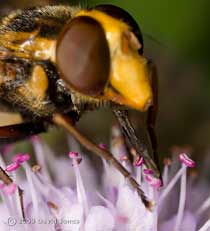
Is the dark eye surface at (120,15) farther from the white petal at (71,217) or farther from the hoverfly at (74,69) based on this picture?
the white petal at (71,217)

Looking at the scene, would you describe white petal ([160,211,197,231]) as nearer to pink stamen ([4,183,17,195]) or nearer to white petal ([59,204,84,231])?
white petal ([59,204,84,231])

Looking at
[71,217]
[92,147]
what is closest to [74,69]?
[92,147]

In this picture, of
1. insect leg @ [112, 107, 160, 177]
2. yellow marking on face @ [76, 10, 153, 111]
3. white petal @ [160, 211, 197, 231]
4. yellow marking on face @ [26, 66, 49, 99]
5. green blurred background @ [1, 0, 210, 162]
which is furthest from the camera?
green blurred background @ [1, 0, 210, 162]

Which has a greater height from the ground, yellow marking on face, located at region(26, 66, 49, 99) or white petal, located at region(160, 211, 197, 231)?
yellow marking on face, located at region(26, 66, 49, 99)

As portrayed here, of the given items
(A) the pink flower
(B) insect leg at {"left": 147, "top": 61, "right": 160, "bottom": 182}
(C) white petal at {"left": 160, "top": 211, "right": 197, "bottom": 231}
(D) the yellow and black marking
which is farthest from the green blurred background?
(D) the yellow and black marking

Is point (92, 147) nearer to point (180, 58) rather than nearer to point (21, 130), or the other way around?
point (21, 130)

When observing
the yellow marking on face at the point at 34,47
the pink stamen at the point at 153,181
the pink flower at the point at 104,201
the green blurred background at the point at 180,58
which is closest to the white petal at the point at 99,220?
the pink flower at the point at 104,201
